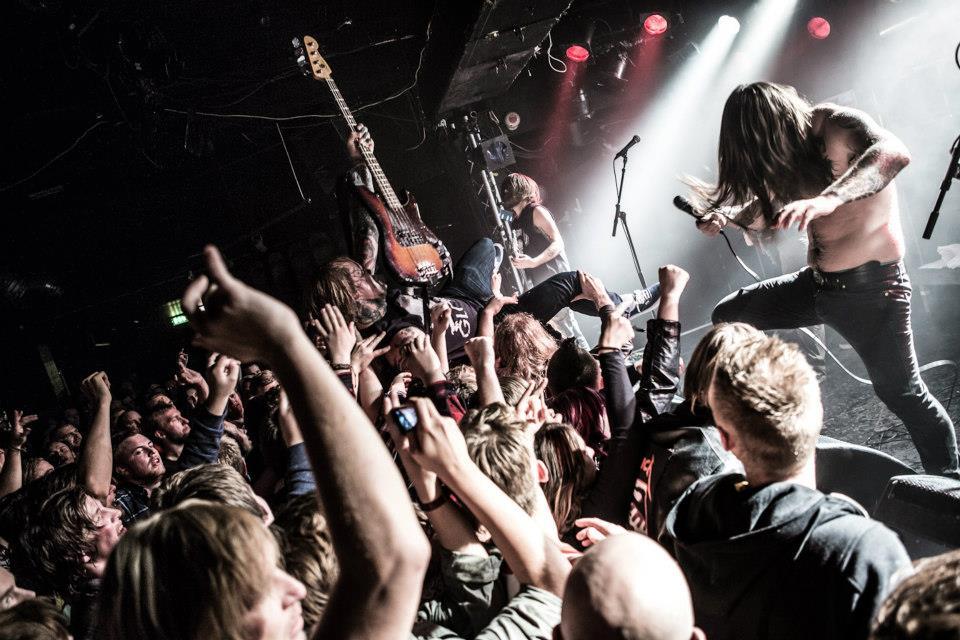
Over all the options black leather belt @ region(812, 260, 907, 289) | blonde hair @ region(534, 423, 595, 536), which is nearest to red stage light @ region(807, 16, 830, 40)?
black leather belt @ region(812, 260, 907, 289)

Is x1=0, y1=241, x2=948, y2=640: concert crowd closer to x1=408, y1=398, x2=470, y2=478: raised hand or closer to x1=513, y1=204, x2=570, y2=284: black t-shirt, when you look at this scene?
x1=408, y1=398, x2=470, y2=478: raised hand

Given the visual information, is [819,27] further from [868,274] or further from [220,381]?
[220,381]

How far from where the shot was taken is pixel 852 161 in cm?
256

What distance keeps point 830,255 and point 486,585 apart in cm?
207

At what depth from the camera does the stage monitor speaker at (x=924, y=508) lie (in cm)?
217

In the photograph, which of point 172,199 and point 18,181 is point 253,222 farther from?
point 18,181

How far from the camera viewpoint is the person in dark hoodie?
3.96ft

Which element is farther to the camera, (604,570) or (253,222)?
(253,222)

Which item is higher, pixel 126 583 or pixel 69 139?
pixel 69 139

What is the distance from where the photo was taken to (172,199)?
29.1 ft

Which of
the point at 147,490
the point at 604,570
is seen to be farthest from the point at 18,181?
the point at 604,570

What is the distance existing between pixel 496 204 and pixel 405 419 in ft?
19.5

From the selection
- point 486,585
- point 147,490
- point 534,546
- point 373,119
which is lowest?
point 486,585

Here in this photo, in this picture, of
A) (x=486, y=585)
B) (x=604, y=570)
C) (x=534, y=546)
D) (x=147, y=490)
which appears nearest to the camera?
(x=604, y=570)
